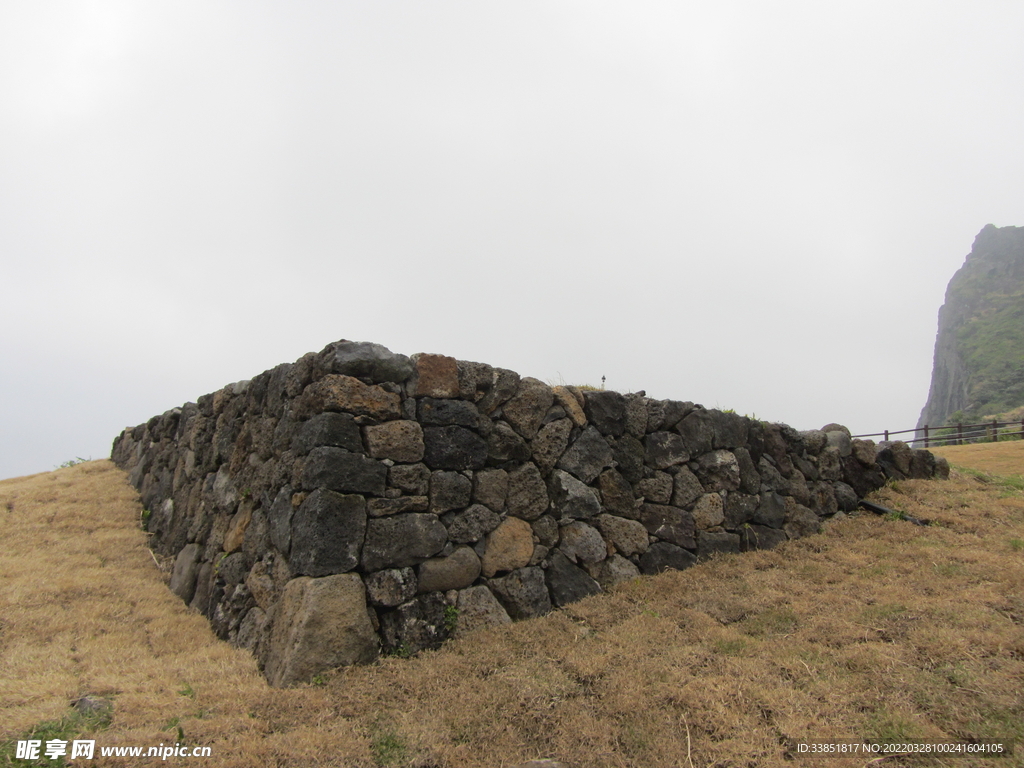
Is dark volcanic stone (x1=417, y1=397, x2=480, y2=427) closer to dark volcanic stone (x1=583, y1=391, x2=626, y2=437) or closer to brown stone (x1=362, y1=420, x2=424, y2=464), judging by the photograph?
brown stone (x1=362, y1=420, x2=424, y2=464)

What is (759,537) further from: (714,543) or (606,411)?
(606,411)

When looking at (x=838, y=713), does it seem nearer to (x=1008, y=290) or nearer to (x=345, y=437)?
(x=345, y=437)

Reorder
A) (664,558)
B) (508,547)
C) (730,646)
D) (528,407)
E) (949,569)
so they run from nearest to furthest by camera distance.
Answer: (730,646)
(508,547)
(528,407)
(949,569)
(664,558)

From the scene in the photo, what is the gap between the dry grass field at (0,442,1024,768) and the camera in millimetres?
3135

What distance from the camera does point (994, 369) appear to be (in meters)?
48.8

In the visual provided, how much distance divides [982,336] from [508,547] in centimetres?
6852

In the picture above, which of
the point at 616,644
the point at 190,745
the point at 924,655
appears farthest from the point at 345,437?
the point at 924,655

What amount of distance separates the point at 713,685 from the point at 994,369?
60.0 m

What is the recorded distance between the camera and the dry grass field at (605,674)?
3.13 metres

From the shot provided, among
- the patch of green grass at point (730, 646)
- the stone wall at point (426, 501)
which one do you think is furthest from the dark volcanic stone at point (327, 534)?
the patch of green grass at point (730, 646)

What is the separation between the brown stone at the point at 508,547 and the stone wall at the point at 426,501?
16 millimetres

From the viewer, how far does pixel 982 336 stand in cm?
5591

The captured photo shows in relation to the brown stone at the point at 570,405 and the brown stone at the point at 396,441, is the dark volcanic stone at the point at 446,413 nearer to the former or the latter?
the brown stone at the point at 396,441

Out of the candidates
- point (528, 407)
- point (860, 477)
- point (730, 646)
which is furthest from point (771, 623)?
point (860, 477)
